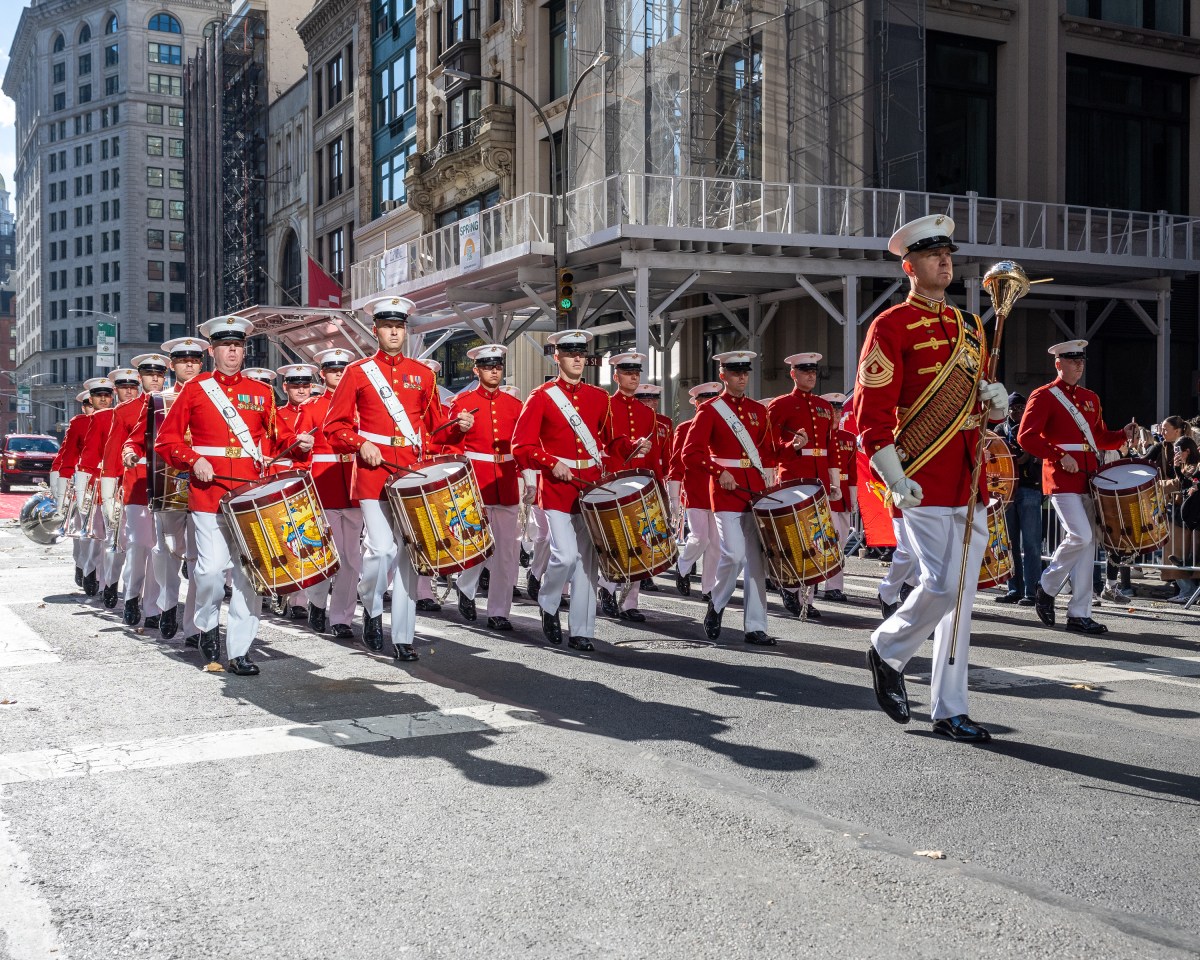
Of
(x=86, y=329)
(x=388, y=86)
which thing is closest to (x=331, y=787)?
(x=388, y=86)

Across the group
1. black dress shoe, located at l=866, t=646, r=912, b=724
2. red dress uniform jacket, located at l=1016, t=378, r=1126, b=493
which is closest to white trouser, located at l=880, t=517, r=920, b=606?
red dress uniform jacket, located at l=1016, t=378, r=1126, b=493

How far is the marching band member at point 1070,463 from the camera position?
10477mm

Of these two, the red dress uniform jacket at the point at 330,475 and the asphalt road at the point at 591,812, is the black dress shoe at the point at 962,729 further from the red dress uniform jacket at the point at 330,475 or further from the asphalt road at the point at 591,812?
the red dress uniform jacket at the point at 330,475

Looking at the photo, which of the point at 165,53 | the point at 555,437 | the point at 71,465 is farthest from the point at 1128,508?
the point at 165,53

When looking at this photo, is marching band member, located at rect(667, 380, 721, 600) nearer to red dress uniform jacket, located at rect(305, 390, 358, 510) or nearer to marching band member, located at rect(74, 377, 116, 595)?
red dress uniform jacket, located at rect(305, 390, 358, 510)

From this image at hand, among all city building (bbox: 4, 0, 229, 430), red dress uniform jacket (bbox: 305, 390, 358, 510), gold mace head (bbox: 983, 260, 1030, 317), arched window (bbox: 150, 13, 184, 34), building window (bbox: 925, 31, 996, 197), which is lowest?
red dress uniform jacket (bbox: 305, 390, 358, 510)

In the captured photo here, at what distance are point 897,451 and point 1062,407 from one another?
191 inches

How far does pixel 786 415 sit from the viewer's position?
38.3 ft

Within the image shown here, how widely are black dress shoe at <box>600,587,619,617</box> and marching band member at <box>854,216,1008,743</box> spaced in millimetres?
5177

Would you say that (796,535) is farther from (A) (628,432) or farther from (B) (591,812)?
(B) (591,812)

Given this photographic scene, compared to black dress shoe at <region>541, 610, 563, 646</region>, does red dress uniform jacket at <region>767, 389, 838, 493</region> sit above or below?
above

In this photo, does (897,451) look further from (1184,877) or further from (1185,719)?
(1184,877)

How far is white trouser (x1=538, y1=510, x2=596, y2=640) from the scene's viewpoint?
9.66 meters

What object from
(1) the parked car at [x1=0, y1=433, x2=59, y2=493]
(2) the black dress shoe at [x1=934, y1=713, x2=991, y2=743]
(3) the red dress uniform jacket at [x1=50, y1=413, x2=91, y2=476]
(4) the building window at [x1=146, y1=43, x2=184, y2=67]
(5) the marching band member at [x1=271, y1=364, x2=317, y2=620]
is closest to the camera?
(2) the black dress shoe at [x1=934, y1=713, x2=991, y2=743]
